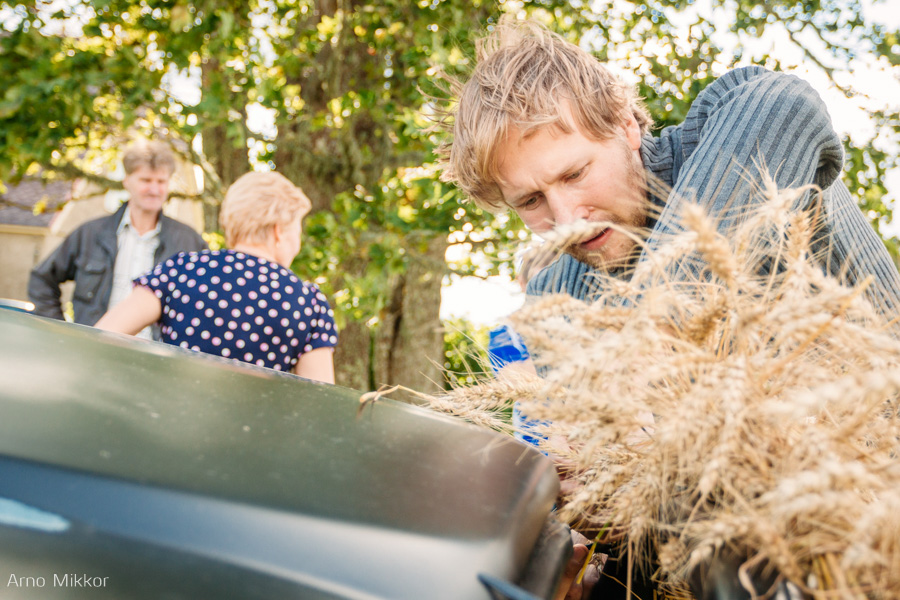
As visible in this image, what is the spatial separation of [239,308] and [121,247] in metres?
2.38

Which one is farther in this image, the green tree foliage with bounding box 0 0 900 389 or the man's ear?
the green tree foliage with bounding box 0 0 900 389

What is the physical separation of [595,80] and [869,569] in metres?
1.61

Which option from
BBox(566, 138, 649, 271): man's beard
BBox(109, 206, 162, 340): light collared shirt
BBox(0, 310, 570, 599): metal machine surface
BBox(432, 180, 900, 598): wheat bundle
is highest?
BBox(566, 138, 649, 271): man's beard

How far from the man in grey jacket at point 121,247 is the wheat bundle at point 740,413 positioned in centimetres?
418

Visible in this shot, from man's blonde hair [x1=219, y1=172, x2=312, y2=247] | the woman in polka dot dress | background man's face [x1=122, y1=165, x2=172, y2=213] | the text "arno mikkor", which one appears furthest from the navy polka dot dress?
background man's face [x1=122, y1=165, x2=172, y2=213]

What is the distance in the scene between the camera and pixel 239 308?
105 inches

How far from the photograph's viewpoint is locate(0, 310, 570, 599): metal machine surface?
2.42 ft

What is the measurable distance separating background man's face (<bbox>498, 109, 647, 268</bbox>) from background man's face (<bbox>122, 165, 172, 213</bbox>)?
11.5ft

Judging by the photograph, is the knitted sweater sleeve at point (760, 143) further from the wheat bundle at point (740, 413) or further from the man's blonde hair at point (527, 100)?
the wheat bundle at point (740, 413)

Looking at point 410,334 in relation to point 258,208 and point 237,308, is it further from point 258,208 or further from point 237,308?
point 237,308

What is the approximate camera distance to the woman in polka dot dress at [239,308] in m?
2.59

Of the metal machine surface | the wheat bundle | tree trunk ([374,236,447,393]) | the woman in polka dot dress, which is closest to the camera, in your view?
the wheat bundle

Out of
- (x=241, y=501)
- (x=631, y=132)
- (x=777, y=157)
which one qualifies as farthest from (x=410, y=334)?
(x=241, y=501)

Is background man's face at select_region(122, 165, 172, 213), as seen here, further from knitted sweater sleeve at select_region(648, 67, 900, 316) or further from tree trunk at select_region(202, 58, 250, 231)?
knitted sweater sleeve at select_region(648, 67, 900, 316)
